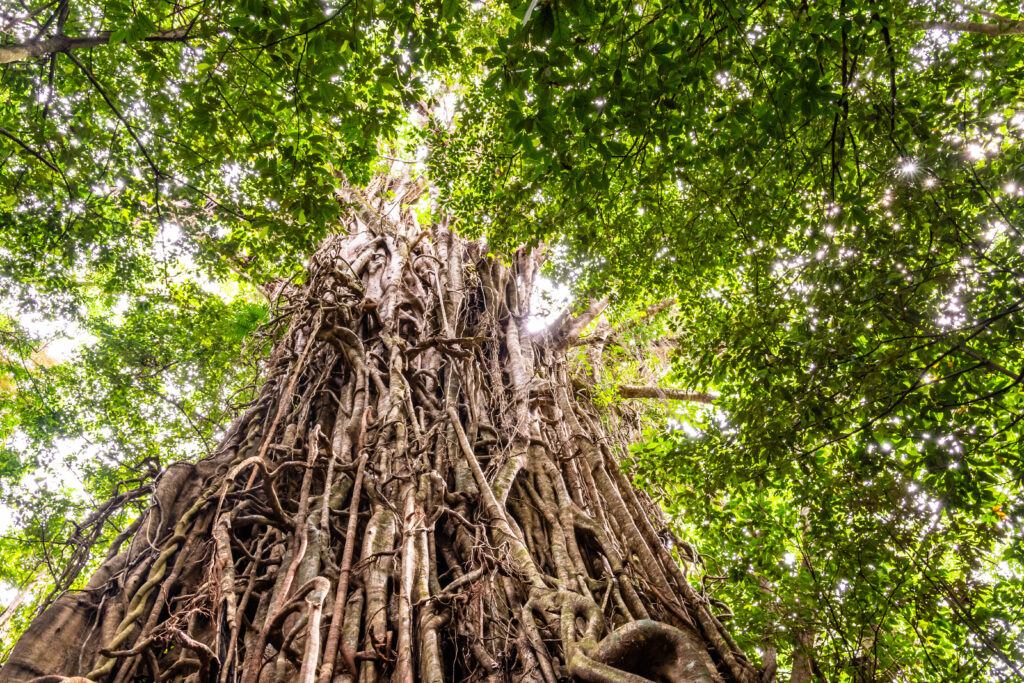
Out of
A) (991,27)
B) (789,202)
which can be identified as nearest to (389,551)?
(789,202)

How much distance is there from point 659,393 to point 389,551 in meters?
4.57

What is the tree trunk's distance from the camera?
7.27 feet

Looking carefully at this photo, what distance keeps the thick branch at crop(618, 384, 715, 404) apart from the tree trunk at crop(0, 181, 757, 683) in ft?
5.69

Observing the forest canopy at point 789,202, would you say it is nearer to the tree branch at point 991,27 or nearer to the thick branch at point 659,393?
the tree branch at point 991,27

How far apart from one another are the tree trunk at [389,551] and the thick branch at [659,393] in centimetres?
173

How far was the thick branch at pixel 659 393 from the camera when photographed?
6391 millimetres

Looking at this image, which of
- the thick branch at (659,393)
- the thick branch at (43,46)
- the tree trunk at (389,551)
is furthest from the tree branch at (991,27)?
the thick branch at (659,393)

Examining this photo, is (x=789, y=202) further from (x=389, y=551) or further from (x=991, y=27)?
(x=389, y=551)

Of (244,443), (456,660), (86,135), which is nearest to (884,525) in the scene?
(456,660)

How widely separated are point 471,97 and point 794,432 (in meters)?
4.00

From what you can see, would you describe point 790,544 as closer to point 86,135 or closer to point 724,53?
point 724,53

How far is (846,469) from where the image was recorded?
2.53 meters

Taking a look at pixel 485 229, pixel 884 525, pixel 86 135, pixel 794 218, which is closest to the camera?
pixel 884 525

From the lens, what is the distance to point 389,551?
271 cm
